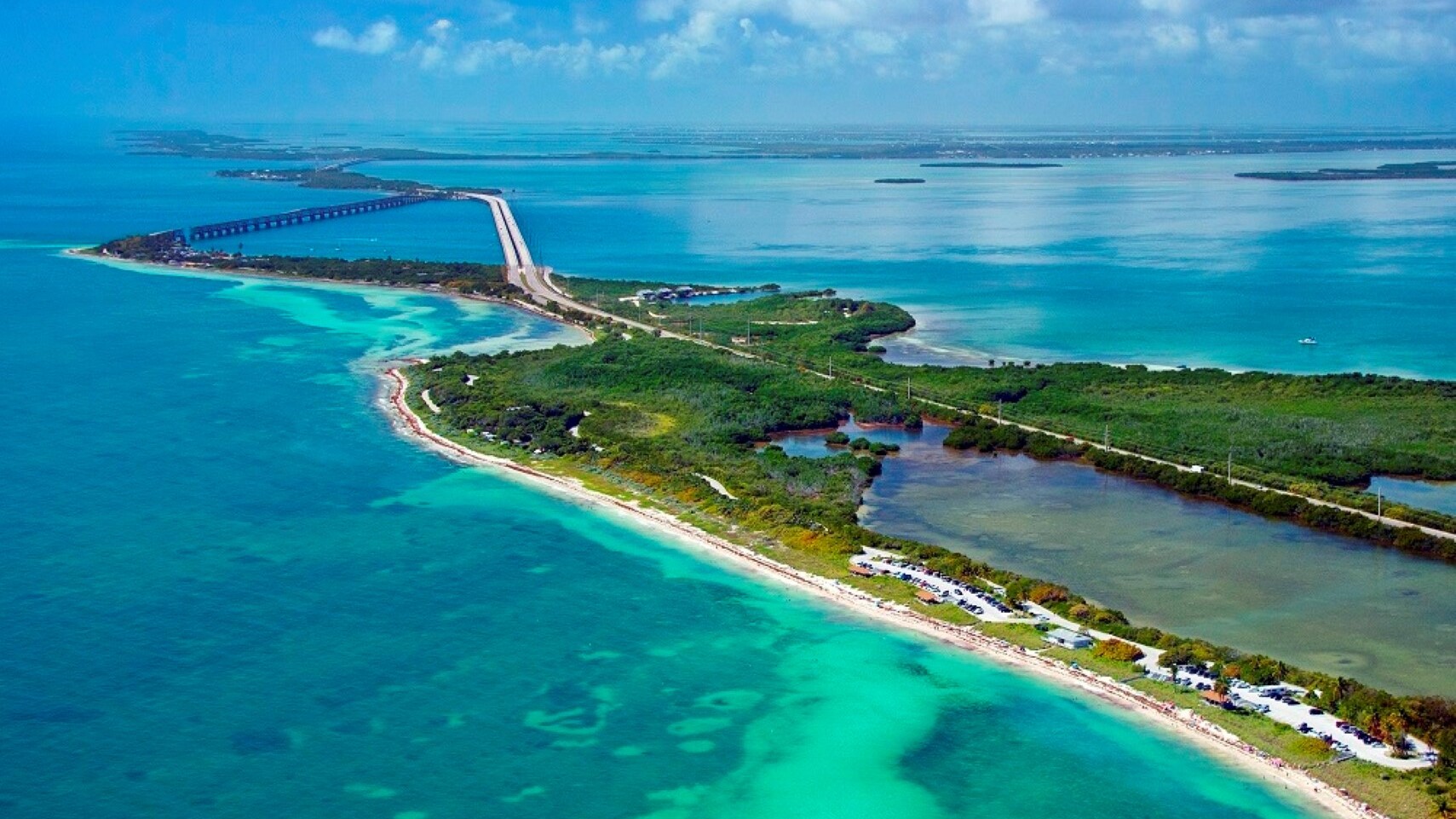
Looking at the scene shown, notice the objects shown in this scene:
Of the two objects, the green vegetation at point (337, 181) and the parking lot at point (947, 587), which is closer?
the parking lot at point (947, 587)

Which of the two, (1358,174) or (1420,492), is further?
(1358,174)

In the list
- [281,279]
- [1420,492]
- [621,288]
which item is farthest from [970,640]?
[281,279]

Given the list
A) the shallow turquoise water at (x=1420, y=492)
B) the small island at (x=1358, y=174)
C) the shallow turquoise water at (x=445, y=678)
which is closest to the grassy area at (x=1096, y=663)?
the shallow turquoise water at (x=445, y=678)

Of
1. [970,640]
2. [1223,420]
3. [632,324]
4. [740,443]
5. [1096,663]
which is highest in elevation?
[1223,420]

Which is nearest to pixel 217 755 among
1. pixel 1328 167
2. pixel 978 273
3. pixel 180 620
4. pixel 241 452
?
pixel 180 620

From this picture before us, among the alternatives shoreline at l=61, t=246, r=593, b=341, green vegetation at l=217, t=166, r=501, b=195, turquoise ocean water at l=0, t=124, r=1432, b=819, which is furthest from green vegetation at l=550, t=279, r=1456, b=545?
green vegetation at l=217, t=166, r=501, b=195

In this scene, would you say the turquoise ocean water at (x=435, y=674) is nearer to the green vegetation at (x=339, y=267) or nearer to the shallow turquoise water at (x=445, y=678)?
the shallow turquoise water at (x=445, y=678)

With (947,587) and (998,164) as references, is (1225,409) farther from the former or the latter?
(998,164)

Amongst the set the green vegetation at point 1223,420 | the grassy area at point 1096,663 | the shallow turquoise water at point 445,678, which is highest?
the green vegetation at point 1223,420
